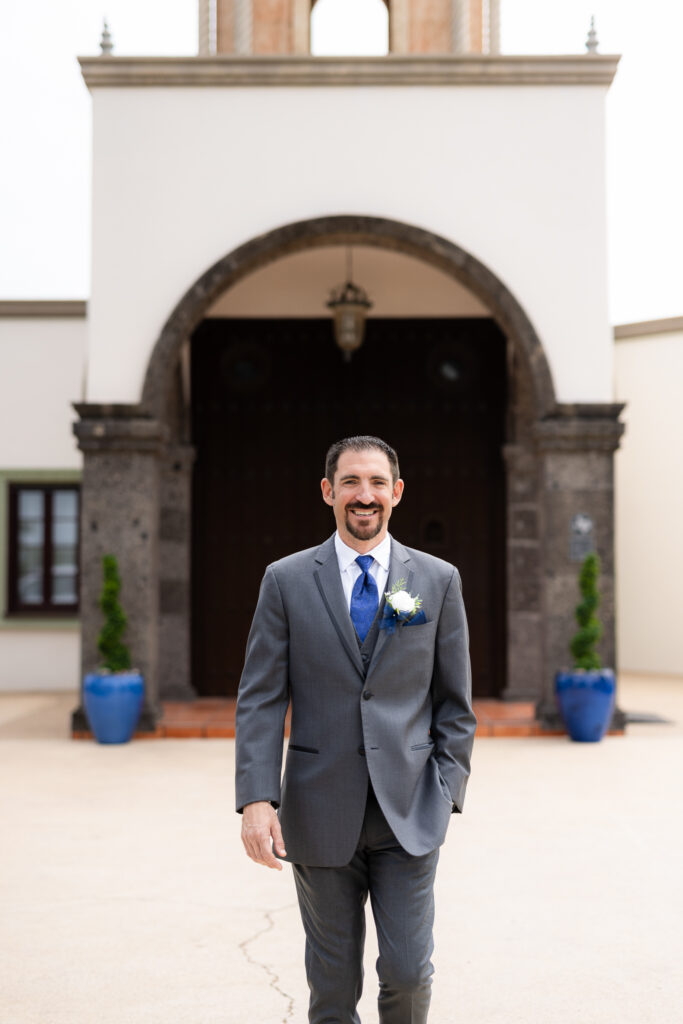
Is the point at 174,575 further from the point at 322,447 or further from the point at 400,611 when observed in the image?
the point at 400,611

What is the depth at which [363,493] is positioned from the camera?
8.00 ft

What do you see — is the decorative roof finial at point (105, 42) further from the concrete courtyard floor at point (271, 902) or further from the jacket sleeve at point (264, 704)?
the jacket sleeve at point (264, 704)

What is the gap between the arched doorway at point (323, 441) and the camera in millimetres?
10539

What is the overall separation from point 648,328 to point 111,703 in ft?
26.4

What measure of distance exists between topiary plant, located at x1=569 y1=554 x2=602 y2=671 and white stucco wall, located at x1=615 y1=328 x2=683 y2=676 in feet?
15.7

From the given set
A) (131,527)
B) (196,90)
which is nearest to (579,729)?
(131,527)

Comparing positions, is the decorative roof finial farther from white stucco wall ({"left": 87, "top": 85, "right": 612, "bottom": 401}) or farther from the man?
the man

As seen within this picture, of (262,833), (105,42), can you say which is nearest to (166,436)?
(105,42)

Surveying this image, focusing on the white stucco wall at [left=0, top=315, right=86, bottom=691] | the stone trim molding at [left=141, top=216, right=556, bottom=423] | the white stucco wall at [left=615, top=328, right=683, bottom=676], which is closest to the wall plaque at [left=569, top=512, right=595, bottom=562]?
the stone trim molding at [left=141, top=216, right=556, bottom=423]

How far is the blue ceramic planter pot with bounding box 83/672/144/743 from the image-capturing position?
8.01 m

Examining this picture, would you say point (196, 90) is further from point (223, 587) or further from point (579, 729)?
point (579, 729)

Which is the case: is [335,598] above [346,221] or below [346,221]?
below

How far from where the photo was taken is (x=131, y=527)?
840 cm

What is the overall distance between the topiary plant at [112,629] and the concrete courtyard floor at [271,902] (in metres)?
1.01
